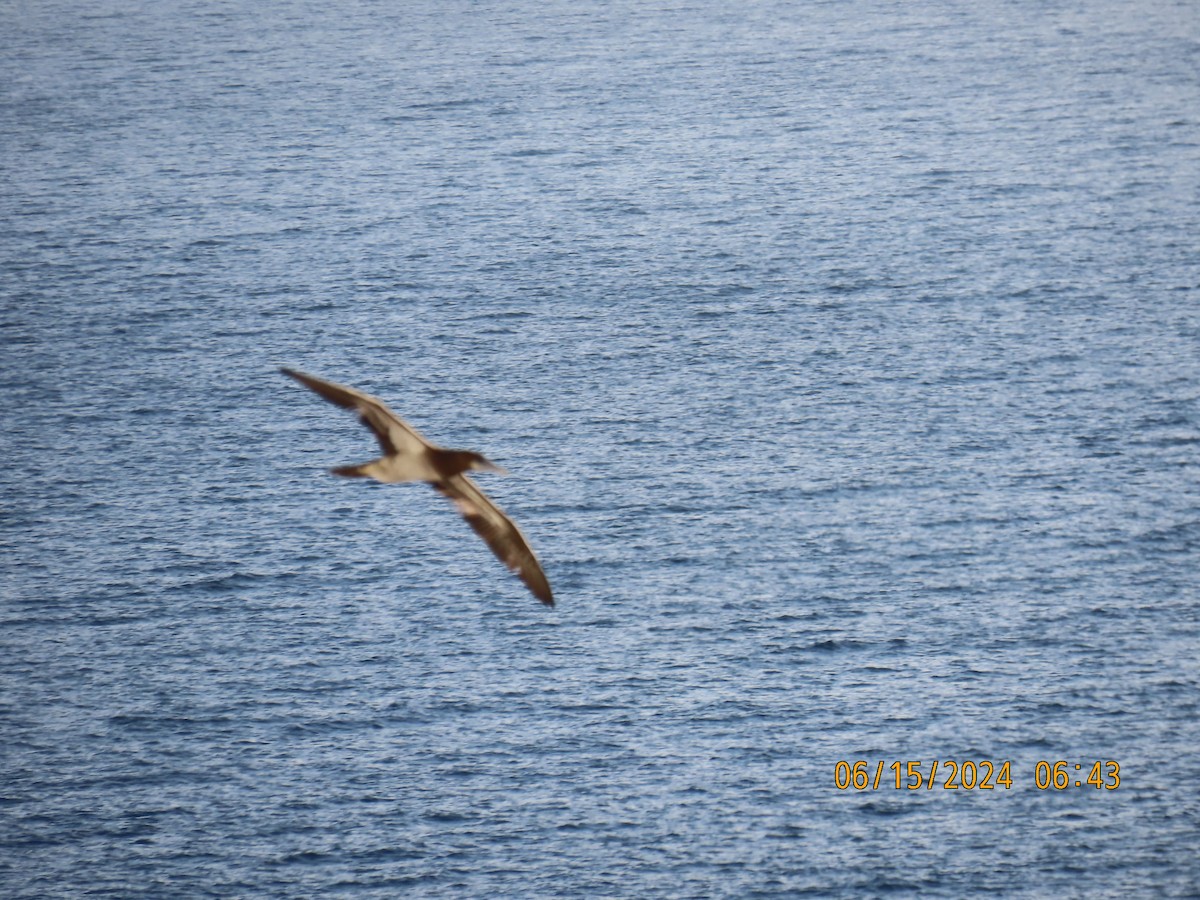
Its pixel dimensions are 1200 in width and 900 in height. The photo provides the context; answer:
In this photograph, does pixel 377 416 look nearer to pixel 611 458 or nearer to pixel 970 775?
pixel 970 775

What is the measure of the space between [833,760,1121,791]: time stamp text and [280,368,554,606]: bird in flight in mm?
49575

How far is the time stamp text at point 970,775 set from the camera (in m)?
66.3

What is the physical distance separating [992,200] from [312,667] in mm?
50544

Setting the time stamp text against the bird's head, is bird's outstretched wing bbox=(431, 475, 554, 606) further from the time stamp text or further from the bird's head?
the time stamp text

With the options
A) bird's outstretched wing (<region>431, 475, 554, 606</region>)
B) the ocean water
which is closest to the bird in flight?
bird's outstretched wing (<region>431, 475, 554, 606</region>)

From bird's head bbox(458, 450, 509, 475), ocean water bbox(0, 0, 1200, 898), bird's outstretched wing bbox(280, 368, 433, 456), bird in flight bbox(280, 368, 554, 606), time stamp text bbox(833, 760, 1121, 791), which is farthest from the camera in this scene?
time stamp text bbox(833, 760, 1121, 791)

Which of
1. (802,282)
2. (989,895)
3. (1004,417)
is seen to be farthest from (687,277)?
(989,895)

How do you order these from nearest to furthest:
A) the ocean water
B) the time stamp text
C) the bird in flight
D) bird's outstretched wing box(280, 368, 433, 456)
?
bird's outstretched wing box(280, 368, 433, 456) < the bird in flight < the ocean water < the time stamp text

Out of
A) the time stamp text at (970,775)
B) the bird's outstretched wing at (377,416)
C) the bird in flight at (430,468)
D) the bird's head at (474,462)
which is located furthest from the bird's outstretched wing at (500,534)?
the time stamp text at (970,775)

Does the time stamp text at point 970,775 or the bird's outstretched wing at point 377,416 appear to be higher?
the bird's outstretched wing at point 377,416

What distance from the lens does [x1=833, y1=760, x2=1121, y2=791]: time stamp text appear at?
66312 millimetres

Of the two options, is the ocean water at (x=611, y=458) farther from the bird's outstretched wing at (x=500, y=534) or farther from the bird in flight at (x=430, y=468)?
the bird in flight at (x=430, y=468)

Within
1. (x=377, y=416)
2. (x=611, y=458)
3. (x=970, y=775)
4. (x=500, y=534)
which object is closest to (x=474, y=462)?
(x=377, y=416)

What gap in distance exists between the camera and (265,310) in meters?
91.4
